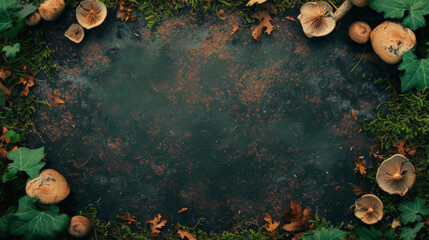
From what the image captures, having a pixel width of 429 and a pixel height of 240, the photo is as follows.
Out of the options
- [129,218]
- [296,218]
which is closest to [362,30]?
[296,218]

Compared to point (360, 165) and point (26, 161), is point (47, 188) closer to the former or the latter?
point (26, 161)

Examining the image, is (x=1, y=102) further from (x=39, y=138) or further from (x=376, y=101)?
(x=376, y=101)

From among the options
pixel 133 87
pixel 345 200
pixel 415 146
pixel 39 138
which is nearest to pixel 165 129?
pixel 133 87

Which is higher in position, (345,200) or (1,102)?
(1,102)

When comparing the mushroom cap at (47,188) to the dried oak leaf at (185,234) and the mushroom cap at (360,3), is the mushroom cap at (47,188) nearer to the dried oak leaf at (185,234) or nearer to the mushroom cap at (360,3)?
the dried oak leaf at (185,234)

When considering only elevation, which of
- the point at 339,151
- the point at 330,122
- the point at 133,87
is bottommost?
the point at 339,151
